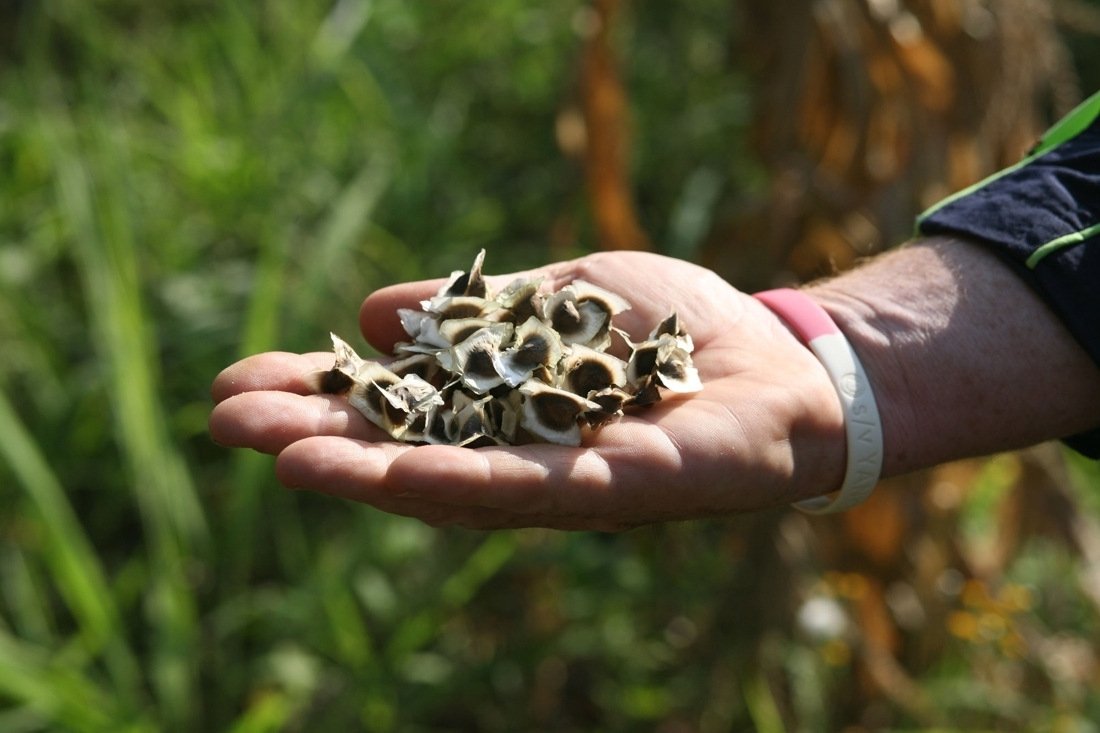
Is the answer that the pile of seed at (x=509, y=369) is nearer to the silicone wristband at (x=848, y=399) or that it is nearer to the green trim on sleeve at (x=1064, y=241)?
the silicone wristband at (x=848, y=399)

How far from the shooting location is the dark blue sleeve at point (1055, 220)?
1.52 metres

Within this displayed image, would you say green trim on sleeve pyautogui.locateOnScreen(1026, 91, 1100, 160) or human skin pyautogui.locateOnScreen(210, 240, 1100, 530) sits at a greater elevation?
green trim on sleeve pyautogui.locateOnScreen(1026, 91, 1100, 160)

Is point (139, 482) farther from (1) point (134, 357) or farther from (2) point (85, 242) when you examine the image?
(2) point (85, 242)

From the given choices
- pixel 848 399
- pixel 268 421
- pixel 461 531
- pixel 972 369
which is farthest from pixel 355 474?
pixel 461 531

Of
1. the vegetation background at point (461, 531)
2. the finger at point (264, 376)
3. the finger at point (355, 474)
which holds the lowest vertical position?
the vegetation background at point (461, 531)

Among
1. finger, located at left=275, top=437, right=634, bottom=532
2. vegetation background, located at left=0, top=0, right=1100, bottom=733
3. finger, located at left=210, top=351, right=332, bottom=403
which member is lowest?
vegetation background, located at left=0, top=0, right=1100, bottom=733

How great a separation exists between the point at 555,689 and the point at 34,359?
1.45 meters

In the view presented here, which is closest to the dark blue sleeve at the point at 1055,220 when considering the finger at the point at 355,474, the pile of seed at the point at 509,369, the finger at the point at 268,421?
the pile of seed at the point at 509,369

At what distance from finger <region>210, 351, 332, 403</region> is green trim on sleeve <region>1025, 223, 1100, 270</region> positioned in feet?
3.21

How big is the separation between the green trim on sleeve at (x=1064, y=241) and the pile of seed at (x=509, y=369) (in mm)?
480

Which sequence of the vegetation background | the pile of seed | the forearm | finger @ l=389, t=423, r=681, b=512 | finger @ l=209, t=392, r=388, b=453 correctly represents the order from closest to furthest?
finger @ l=389, t=423, r=681, b=512 < finger @ l=209, t=392, r=388, b=453 < the pile of seed < the forearm < the vegetation background

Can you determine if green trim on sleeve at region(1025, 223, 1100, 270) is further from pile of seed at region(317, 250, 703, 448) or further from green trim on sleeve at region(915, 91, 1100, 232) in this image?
pile of seed at region(317, 250, 703, 448)

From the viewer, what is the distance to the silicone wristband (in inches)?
61.8

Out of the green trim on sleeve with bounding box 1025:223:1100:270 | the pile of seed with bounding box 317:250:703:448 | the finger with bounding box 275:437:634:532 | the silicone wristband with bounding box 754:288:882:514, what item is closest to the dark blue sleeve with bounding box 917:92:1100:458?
the green trim on sleeve with bounding box 1025:223:1100:270
